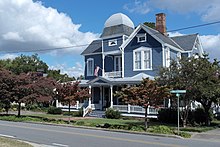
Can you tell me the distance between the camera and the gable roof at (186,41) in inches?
1428

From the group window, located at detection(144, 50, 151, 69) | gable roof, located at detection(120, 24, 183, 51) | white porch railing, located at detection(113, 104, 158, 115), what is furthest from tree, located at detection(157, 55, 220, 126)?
window, located at detection(144, 50, 151, 69)

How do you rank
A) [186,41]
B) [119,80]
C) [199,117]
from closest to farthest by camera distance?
[199,117] → [119,80] → [186,41]

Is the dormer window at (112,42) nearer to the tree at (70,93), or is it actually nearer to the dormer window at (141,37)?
the dormer window at (141,37)

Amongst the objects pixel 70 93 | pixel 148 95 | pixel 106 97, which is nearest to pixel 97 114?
pixel 106 97

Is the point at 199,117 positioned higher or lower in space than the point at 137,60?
lower

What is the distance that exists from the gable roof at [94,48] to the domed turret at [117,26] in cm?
330

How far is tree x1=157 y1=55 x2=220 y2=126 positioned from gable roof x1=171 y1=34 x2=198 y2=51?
13.8m

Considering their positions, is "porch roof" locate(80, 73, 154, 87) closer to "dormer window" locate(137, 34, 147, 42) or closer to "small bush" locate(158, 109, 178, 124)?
"dormer window" locate(137, 34, 147, 42)

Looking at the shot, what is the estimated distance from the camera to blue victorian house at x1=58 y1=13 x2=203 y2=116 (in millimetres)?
32812

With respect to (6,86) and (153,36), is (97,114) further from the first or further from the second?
(153,36)

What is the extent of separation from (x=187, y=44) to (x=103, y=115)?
14193 mm

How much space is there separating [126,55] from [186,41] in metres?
8.49

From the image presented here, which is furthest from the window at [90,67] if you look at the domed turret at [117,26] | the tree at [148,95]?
the tree at [148,95]

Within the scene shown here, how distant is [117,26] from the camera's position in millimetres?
37094
